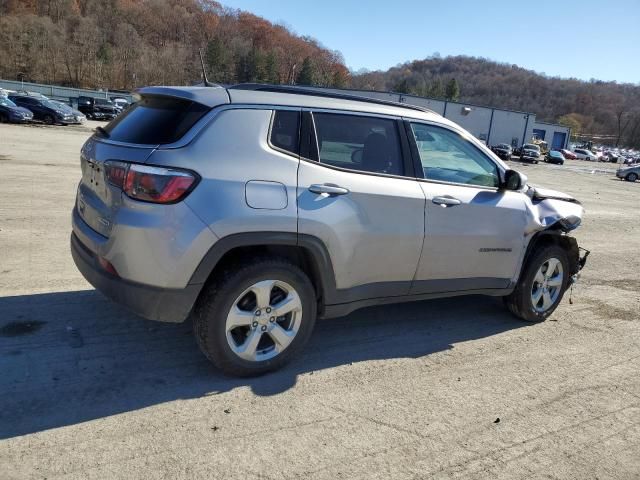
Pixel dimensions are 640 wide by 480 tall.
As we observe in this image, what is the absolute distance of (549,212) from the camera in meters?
4.79

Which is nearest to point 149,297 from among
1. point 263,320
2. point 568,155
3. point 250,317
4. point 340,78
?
point 250,317

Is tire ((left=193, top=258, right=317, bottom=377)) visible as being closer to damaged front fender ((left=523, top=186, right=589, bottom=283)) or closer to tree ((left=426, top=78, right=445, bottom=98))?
damaged front fender ((left=523, top=186, right=589, bottom=283))

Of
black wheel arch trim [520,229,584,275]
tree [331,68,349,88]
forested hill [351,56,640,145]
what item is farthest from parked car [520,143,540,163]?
forested hill [351,56,640,145]

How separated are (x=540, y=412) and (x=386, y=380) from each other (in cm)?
105

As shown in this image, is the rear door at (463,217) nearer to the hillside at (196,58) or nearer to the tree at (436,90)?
the hillside at (196,58)

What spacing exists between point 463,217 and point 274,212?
68.2 inches

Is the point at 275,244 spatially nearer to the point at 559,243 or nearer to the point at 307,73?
the point at 559,243

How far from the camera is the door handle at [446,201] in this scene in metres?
3.98

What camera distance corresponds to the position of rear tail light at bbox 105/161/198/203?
9.73 feet

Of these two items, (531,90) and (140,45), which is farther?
(531,90)

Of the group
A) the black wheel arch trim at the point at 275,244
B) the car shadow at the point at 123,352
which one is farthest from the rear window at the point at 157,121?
the car shadow at the point at 123,352

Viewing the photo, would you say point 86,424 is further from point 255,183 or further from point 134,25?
point 134,25

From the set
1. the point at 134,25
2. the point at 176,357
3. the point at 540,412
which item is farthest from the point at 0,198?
the point at 134,25

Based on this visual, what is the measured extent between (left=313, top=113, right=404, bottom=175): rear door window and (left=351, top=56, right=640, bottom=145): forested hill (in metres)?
134
